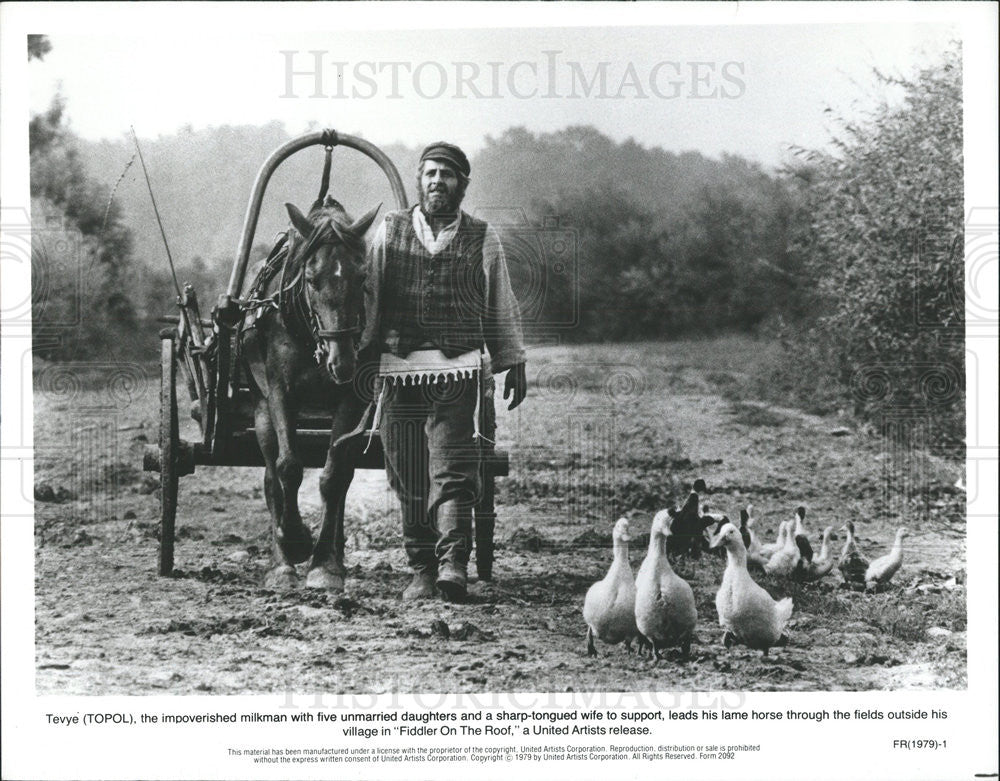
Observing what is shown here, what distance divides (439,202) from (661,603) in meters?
2.06

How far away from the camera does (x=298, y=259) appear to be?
594 cm

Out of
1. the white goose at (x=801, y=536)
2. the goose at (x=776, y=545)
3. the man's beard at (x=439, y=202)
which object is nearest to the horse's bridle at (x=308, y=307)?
the man's beard at (x=439, y=202)

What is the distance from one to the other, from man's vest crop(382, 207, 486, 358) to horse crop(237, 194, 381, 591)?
224mm

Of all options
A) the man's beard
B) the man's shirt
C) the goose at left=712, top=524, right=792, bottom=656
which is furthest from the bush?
the man's beard

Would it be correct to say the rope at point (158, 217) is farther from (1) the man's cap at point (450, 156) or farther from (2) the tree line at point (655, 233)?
(1) the man's cap at point (450, 156)

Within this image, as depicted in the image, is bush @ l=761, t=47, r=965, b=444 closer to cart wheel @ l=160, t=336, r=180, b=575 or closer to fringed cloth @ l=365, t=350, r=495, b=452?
fringed cloth @ l=365, t=350, r=495, b=452

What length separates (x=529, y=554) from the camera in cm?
635

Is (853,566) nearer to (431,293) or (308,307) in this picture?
(431,293)

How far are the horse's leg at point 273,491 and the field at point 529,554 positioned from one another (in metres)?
0.07

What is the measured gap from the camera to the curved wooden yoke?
6.19 m

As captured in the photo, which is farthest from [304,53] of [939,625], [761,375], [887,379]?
[939,625]

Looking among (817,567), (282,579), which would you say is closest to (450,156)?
(282,579)

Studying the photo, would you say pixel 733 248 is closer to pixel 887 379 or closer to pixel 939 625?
pixel 887 379

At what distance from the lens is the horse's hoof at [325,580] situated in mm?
6163
